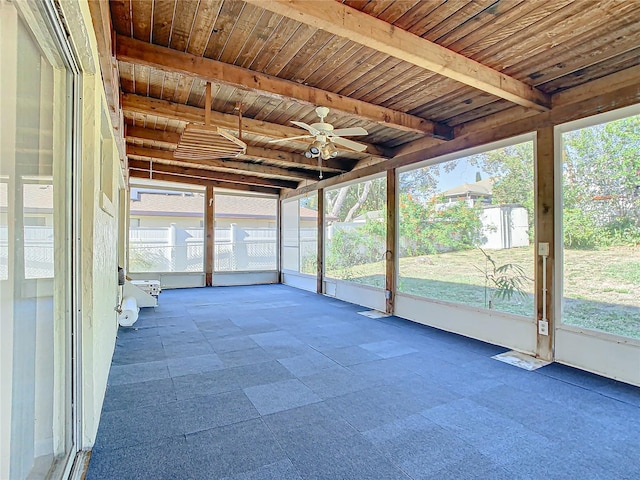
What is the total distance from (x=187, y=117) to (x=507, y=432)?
4353 mm

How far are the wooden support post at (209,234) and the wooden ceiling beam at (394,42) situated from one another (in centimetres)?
712

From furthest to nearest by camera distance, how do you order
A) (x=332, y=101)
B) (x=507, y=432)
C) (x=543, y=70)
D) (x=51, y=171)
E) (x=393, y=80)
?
(x=332, y=101), (x=393, y=80), (x=543, y=70), (x=507, y=432), (x=51, y=171)

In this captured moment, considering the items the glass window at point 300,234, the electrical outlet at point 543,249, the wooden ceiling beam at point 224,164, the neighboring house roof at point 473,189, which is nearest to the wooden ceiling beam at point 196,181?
the glass window at point 300,234

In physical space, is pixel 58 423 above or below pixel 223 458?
above

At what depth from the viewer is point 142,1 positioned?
2332mm

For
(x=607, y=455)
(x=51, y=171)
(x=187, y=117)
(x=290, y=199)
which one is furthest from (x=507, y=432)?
(x=290, y=199)

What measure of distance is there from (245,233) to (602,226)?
7772 millimetres

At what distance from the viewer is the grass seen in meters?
3.13

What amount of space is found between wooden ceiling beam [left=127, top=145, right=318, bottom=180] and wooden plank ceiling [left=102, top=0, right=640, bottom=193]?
1531 mm

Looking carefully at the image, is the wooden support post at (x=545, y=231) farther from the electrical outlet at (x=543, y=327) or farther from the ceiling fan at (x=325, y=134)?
the ceiling fan at (x=325, y=134)

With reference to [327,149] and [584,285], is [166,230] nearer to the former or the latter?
[327,149]

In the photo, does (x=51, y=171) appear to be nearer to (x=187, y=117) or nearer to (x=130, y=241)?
(x=187, y=117)

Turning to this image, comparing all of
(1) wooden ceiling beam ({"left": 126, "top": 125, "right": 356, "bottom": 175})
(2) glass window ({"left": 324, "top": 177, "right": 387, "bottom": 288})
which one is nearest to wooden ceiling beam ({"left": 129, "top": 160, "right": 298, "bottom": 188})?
(1) wooden ceiling beam ({"left": 126, "top": 125, "right": 356, "bottom": 175})

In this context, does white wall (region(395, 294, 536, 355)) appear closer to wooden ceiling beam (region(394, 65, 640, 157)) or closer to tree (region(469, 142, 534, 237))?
tree (region(469, 142, 534, 237))
